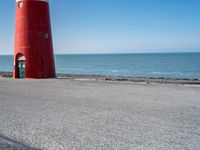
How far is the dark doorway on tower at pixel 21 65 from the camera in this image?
65.9ft

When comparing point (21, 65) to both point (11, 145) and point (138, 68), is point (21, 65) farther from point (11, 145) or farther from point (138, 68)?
point (138, 68)

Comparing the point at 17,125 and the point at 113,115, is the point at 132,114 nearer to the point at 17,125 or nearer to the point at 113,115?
the point at 113,115

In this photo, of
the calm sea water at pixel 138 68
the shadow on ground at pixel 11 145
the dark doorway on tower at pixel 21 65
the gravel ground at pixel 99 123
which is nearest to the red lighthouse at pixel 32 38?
the dark doorway on tower at pixel 21 65

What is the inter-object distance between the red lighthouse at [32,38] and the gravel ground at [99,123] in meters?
8.89

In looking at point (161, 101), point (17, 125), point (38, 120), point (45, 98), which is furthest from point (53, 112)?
Result: point (161, 101)

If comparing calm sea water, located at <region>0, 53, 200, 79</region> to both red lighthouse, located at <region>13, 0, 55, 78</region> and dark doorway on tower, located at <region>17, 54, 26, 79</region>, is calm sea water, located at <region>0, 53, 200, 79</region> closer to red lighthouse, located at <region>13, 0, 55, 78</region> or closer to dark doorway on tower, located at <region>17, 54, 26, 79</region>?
red lighthouse, located at <region>13, 0, 55, 78</region>

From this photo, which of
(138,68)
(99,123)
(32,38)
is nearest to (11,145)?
(99,123)

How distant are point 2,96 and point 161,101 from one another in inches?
215

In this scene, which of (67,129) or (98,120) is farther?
(98,120)

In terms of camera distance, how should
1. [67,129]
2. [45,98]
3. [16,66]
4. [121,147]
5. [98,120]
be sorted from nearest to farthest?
[121,147]
[67,129]
[98,120]
[45,98]
[16,66]

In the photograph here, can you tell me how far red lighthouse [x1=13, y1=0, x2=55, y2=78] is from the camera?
64.5ft

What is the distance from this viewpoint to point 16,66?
20453 millimetres

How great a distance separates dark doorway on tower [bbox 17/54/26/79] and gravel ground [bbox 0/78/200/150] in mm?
A: 9249

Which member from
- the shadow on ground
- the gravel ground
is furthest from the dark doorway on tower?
the shadow on ground
